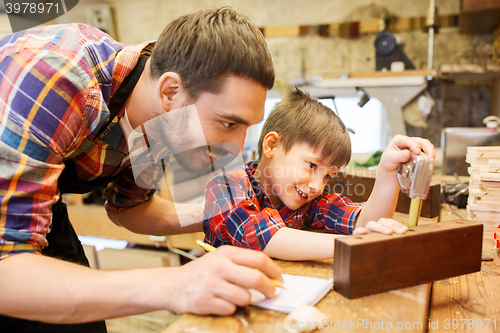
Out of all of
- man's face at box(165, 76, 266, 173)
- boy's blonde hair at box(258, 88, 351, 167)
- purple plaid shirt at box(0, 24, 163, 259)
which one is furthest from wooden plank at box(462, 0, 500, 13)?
purple plaid shirt at box(0, 24, 163, 259)

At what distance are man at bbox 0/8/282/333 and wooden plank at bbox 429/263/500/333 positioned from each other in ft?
1.01

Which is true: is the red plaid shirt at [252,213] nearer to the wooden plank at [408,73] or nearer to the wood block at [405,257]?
the wood block at [405,257]

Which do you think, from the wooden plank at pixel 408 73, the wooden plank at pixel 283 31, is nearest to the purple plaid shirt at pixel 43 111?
the wooden plank at pixel 408 73

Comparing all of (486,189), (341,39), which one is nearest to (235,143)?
(486,189)

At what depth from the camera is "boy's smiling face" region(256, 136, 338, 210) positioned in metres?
1.00

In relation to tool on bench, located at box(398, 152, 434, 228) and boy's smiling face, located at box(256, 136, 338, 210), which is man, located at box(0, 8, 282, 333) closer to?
boy's smiling face, located at box(256, 136, 338, 210)

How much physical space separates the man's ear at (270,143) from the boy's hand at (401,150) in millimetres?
320

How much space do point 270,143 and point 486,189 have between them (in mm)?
623

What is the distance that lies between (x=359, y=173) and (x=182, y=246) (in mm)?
1601

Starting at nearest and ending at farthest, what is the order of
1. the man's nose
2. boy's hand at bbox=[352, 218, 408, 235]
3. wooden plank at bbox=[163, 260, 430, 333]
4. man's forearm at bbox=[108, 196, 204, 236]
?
wooden plank at bbox=[163, 260, 430, 333]
boy's hand at bbox=[352, 218, 408, 235]
the man's nose
man's forearm at bbox=[108, 196, 204, 236]

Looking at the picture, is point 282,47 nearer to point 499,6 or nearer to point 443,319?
point 499,6

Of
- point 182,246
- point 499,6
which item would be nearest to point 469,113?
point 499,6

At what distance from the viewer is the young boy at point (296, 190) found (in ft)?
2.75

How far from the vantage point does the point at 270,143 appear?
3.57 feet
